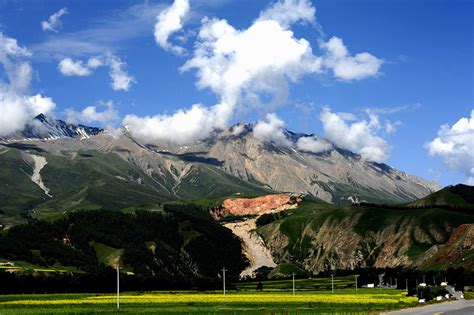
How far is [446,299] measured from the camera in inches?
6914

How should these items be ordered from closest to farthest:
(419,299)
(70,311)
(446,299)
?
(70,311) < (419,299) < (446,299)

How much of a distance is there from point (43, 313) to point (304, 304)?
53.5 m

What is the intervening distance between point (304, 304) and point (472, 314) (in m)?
39.5

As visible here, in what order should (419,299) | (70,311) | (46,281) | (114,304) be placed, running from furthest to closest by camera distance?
A: (46,281) < (419,299) < (114,304) < (70,311)

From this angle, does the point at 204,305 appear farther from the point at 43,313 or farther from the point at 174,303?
the point at 43,313

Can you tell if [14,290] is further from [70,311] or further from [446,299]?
[446,299]

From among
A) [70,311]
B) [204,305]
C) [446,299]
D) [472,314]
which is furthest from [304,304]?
[446,299]

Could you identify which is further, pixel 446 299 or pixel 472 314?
pixel 446 299

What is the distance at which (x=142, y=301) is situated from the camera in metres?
139

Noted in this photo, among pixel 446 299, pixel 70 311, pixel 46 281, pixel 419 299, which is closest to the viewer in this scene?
pixel 70 311

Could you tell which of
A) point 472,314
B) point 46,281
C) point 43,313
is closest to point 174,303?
point 43,313

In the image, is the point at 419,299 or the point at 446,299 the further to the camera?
the point at 446,299

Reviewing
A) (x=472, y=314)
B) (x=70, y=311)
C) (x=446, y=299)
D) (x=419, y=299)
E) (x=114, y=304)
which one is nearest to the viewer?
Result: (x=472, y=314)

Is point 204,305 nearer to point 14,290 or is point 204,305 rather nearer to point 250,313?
point 250,313
